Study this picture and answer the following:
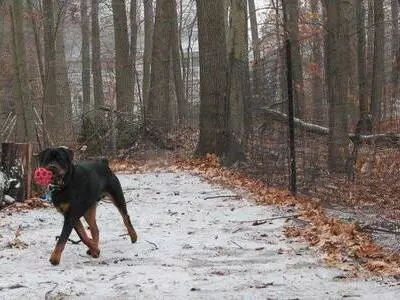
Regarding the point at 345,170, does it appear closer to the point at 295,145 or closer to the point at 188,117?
the point at 295,145

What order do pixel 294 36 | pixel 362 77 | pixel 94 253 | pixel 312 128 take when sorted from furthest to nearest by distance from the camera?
pixel 294 36, pixel 362 77, pixel 312 128, pixel 94 253

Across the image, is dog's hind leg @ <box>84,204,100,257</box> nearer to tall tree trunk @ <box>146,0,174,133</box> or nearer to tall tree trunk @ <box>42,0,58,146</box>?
tall tree trunk @ <box>42,0,58,146</box>

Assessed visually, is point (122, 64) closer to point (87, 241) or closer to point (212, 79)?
point (212, 79)

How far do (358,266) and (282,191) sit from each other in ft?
16.8

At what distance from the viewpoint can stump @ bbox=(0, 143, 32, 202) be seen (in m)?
10.2

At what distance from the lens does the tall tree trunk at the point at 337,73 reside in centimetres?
1368

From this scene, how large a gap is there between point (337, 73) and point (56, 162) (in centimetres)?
972

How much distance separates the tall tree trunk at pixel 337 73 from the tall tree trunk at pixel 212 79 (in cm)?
259

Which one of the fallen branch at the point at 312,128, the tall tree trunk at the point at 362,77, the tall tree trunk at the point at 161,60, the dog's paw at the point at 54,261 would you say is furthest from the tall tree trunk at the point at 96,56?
the dog's paw at the point at 54,261

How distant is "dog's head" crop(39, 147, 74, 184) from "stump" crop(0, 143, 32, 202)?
13.4 ft

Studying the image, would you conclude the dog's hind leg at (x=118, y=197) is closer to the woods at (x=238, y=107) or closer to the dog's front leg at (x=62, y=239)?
the dog's front leg at (x=62, y=239)

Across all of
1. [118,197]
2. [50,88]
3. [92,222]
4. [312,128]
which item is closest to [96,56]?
[50,88]

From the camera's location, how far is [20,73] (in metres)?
13.6

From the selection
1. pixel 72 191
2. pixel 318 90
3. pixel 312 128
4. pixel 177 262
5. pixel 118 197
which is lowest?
pixel 177 262
